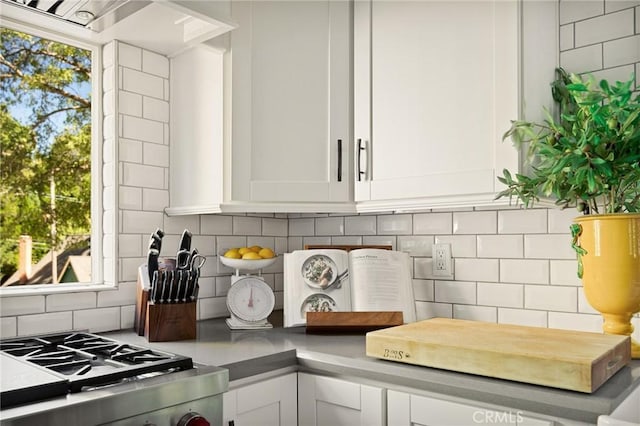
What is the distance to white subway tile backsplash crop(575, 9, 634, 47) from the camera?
5.98 ft

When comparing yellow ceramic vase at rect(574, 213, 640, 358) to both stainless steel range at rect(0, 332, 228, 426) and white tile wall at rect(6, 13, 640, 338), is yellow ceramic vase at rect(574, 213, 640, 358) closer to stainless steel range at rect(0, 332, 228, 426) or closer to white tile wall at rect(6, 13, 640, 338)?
white tile wall at rect(6, 13, 640, 338)

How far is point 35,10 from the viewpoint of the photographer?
1.79m

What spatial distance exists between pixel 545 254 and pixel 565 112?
0.49 m

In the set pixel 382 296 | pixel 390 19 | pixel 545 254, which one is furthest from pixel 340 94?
pixel 545 254

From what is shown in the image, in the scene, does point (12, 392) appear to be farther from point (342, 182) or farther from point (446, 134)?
point (446, 134)

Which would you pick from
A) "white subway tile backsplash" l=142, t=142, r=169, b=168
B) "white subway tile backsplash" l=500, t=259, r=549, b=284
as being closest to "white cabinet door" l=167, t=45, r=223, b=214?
"white subway tile backsplash" l=142, t=142, r=169, b=168

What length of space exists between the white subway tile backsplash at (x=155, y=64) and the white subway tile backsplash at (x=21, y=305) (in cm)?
93

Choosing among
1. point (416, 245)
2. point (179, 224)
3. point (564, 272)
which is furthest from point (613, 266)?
point (179, 224)

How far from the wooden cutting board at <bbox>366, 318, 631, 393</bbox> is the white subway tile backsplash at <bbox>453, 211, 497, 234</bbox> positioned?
50cm

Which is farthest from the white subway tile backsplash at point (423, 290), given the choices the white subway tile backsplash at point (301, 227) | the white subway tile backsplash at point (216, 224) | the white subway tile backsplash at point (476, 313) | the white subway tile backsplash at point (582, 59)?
the white subway tile backsplash at point (582, 59)

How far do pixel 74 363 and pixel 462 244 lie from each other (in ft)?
4.51

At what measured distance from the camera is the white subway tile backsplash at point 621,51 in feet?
5.92

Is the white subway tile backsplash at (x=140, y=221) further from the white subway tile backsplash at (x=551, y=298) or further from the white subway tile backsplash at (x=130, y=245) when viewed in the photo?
the white subway tile backsplash at (x=551, y=298)

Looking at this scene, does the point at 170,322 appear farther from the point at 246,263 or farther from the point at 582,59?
the point at 582,59
